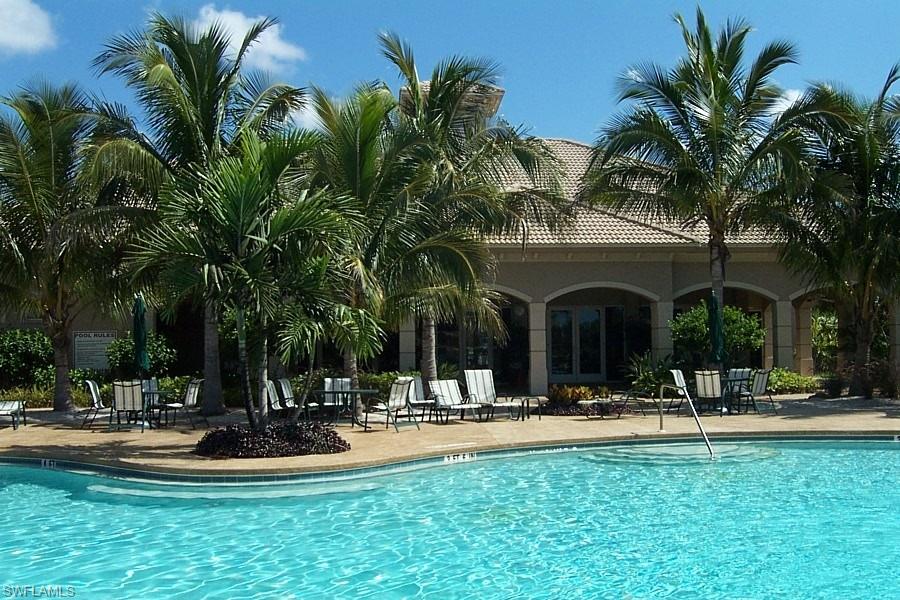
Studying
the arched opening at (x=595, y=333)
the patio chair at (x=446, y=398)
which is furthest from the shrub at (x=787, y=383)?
the patio chair at (x=446, y=398)

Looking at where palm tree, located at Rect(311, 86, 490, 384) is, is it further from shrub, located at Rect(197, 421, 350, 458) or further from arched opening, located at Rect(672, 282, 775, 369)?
arched opening, located at Rect(672, 282, 775, 369)

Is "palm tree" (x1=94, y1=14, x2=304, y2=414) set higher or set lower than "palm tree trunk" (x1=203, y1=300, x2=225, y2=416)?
higher

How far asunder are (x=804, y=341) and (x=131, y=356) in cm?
1994

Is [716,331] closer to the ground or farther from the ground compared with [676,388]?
farther from the ground

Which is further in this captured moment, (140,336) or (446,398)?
(446,398)

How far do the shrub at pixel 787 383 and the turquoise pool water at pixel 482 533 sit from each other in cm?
989

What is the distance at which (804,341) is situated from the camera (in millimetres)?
26125

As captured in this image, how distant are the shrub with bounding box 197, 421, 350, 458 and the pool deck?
0.95ft

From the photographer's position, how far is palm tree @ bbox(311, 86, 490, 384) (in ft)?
46.9

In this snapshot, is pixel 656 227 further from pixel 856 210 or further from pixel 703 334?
pixel 856 210

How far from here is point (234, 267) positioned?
11.4m

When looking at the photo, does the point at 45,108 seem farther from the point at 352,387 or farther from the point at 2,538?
the point at 2,538

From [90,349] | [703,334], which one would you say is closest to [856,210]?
[703,334]

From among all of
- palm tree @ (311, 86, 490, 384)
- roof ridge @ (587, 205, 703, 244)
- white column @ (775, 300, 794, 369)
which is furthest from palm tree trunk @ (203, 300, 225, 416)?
white column @ (775, 300, 794, 369)
